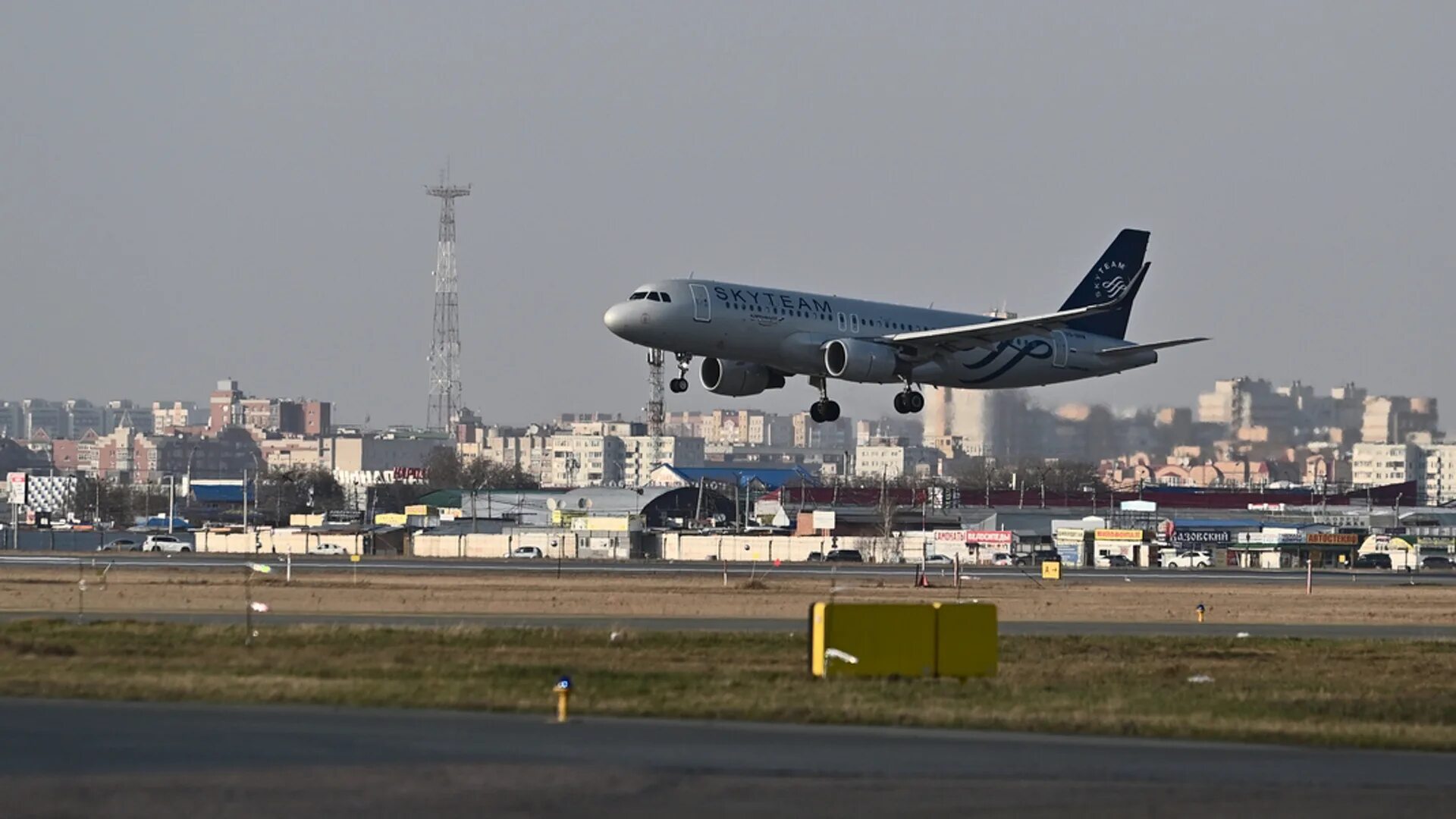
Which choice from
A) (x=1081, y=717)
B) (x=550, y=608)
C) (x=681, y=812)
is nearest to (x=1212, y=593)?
(x=550, y=608)

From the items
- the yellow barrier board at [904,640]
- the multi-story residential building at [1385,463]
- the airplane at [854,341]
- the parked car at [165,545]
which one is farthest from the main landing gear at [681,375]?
the multi-story residential building at [1385,463]

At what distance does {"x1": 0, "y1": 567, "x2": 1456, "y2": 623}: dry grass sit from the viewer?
159 feet

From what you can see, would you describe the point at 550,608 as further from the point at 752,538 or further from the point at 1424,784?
the point at 752,538

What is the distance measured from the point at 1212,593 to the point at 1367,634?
17538mm

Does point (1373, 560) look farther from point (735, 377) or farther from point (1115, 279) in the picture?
point (735, 377)

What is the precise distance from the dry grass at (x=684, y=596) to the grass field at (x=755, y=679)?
388 inches

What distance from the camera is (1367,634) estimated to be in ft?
143

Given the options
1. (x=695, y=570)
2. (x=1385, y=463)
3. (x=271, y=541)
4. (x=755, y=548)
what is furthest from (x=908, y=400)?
(x=1385, y=463)

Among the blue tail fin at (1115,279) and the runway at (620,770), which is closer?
the runway at (620,770)

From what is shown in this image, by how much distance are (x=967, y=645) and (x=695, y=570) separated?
47824 millimetres

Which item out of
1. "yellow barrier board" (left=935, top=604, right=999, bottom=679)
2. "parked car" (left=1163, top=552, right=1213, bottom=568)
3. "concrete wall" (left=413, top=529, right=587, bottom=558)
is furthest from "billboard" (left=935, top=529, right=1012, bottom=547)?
"yellow barrier board" (left=935, top=604, right=999, bottom=679)

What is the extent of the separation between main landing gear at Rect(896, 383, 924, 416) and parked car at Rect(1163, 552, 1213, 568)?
38.1 metres

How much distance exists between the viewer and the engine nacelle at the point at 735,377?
195 ft

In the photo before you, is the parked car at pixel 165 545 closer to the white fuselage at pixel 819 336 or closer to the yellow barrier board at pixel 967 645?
the white fuselage at pixel 819 336
